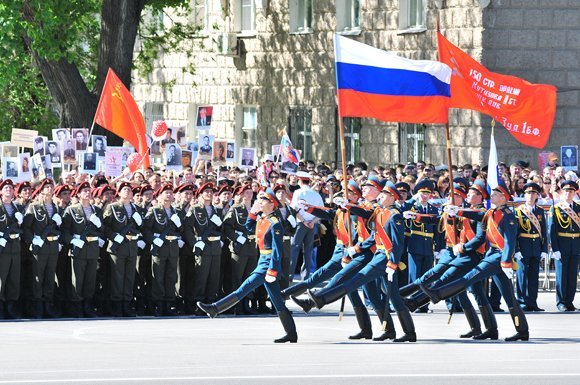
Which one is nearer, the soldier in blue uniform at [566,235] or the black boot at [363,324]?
the black boot at [363,324]

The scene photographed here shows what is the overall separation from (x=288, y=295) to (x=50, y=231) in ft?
13.9

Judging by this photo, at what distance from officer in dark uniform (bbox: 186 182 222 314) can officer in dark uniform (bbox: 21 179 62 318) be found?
1717 mm

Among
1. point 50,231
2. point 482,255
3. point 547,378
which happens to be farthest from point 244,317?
point 547,378

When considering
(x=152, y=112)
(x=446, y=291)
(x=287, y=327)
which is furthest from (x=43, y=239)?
(x=152, y=112)

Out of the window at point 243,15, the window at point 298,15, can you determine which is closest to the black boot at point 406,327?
the window at point 298,15

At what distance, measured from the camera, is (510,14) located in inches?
1312

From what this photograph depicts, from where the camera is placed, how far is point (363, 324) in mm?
19562

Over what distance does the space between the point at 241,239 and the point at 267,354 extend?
5277 millimetres

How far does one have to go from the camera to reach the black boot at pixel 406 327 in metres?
19.2

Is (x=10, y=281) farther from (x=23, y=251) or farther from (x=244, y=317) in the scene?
(x=244, y=317)

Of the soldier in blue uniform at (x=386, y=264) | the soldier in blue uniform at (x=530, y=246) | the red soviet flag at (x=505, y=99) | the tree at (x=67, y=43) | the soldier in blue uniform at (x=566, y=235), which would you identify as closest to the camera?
the soldier in blue uniform at (x=386, y=264)

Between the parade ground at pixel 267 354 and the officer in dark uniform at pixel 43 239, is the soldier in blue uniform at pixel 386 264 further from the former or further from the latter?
the officer in dark uniform at pixel 43 239

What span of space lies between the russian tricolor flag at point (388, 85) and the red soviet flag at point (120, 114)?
873 centimetres

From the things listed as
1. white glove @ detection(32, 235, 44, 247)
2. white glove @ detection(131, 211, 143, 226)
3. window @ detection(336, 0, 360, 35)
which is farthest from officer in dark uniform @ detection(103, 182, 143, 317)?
window @ detection(336, 0, 360, 35)
